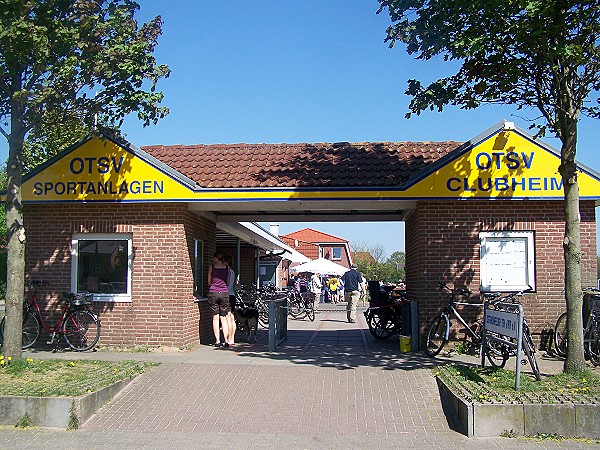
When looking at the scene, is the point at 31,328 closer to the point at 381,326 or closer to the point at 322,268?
the point at 381,326

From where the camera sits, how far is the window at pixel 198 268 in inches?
553

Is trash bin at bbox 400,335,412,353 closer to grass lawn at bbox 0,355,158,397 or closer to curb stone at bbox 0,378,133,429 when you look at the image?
grass lawn at bbox 0,355,158,397

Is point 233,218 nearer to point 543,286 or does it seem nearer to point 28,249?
point 28,249

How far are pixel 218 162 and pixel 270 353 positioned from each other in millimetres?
4135

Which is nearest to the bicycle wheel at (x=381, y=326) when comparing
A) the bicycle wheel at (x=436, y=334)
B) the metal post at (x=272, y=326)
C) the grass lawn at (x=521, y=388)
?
the bicycle wheel at (x=436, y=334)

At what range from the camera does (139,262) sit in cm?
1284

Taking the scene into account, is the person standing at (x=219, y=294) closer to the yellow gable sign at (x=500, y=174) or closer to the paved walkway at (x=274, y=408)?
the paved walkway at (x=274, y=408)

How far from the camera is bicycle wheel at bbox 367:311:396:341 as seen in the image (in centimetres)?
1477

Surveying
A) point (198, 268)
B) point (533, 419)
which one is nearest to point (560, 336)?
point (533, 419)

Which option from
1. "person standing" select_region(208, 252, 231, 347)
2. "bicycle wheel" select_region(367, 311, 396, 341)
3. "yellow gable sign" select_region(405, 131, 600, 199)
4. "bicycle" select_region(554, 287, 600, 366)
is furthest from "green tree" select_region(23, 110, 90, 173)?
"bicycle" select_region(554, 287, 600, 366)

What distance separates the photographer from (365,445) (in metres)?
7.57

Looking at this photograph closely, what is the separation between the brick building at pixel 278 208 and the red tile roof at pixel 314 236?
58.0 metres

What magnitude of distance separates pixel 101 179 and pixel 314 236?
64062 millimetres

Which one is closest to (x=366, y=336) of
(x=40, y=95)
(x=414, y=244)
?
(x=414, y=244)
